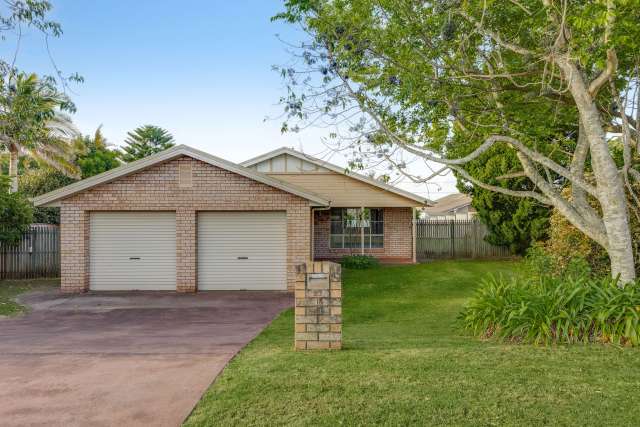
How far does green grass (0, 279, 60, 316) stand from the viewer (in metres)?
10.9

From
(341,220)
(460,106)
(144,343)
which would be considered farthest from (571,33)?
(341,220)

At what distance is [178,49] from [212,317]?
858 centimetres

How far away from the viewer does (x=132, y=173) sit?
13.7 meters

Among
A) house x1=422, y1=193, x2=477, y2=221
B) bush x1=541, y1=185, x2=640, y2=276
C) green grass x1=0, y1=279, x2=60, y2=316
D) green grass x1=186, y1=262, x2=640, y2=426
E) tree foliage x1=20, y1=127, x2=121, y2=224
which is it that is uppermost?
tree foliage x1=20, y1=127, x2=121, y2=224

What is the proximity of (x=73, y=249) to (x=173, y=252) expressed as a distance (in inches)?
114

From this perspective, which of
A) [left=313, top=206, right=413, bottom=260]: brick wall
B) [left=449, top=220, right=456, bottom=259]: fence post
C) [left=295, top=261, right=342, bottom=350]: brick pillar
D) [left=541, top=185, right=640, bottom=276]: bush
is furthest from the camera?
[left=449, top=220, right=456, bottom=259]: fence post

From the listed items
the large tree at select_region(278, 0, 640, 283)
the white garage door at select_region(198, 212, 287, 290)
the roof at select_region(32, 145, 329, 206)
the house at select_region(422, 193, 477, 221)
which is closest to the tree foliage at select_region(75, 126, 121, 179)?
the roof at select_region(32, 145, 329, 206)

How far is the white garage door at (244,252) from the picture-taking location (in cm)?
1395

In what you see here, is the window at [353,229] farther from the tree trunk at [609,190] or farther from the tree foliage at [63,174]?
the tree foliage at [63,174]

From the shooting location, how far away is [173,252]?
1395cm

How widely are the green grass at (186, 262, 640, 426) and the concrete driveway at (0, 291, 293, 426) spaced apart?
0.46 metres

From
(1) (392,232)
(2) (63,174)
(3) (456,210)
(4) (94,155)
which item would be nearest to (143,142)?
(4) (94,155)

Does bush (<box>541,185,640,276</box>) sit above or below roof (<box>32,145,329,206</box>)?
A: below

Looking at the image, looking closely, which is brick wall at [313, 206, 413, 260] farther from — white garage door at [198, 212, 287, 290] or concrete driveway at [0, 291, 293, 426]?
concrete driveway at [0, 291, 293, 426]
